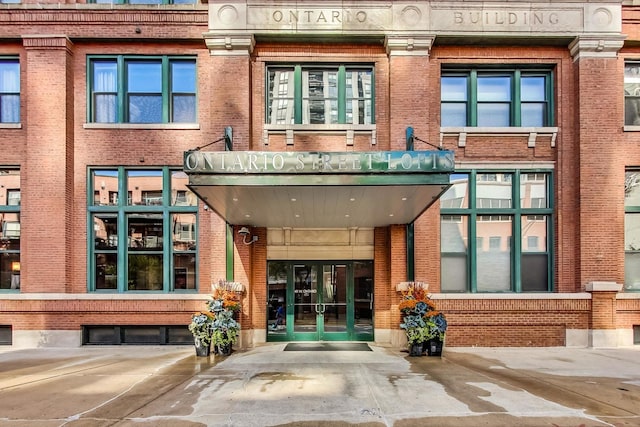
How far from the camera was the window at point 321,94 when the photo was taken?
1296 centimetres

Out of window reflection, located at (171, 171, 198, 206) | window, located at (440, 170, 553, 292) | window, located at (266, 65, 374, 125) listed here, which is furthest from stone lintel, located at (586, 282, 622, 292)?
window reflection, located at (171, 171, 198, 206)

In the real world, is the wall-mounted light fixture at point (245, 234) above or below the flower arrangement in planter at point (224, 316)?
above

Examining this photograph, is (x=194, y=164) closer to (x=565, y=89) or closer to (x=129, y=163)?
(x=129, y=163)

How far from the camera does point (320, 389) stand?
25.5ft

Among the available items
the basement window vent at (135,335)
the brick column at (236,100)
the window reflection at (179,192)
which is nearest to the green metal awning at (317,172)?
the brick column at (236,100)

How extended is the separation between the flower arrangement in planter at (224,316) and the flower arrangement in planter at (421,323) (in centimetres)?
472

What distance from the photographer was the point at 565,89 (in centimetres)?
A: 1282

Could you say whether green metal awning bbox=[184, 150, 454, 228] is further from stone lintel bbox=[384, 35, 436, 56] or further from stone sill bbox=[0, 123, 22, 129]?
stone sill bbox=[0, 123, 22, 129]

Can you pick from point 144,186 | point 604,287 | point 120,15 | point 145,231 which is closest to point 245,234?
point 145,231

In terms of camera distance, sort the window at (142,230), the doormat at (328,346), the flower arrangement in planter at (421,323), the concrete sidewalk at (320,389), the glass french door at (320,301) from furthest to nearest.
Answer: the glass french door at (320,301)
the window at (142,230)
the doormat at (328,346)
the flower arrangement in planter at (421,323)
the concrete sidewalk at (320,389)

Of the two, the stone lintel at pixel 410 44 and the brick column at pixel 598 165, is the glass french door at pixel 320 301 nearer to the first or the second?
the brick column at pixel 598 165

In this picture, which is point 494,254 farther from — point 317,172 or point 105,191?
point 105,191

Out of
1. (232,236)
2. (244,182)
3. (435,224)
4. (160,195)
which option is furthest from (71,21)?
(435,224)

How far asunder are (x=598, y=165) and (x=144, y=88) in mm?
14558
